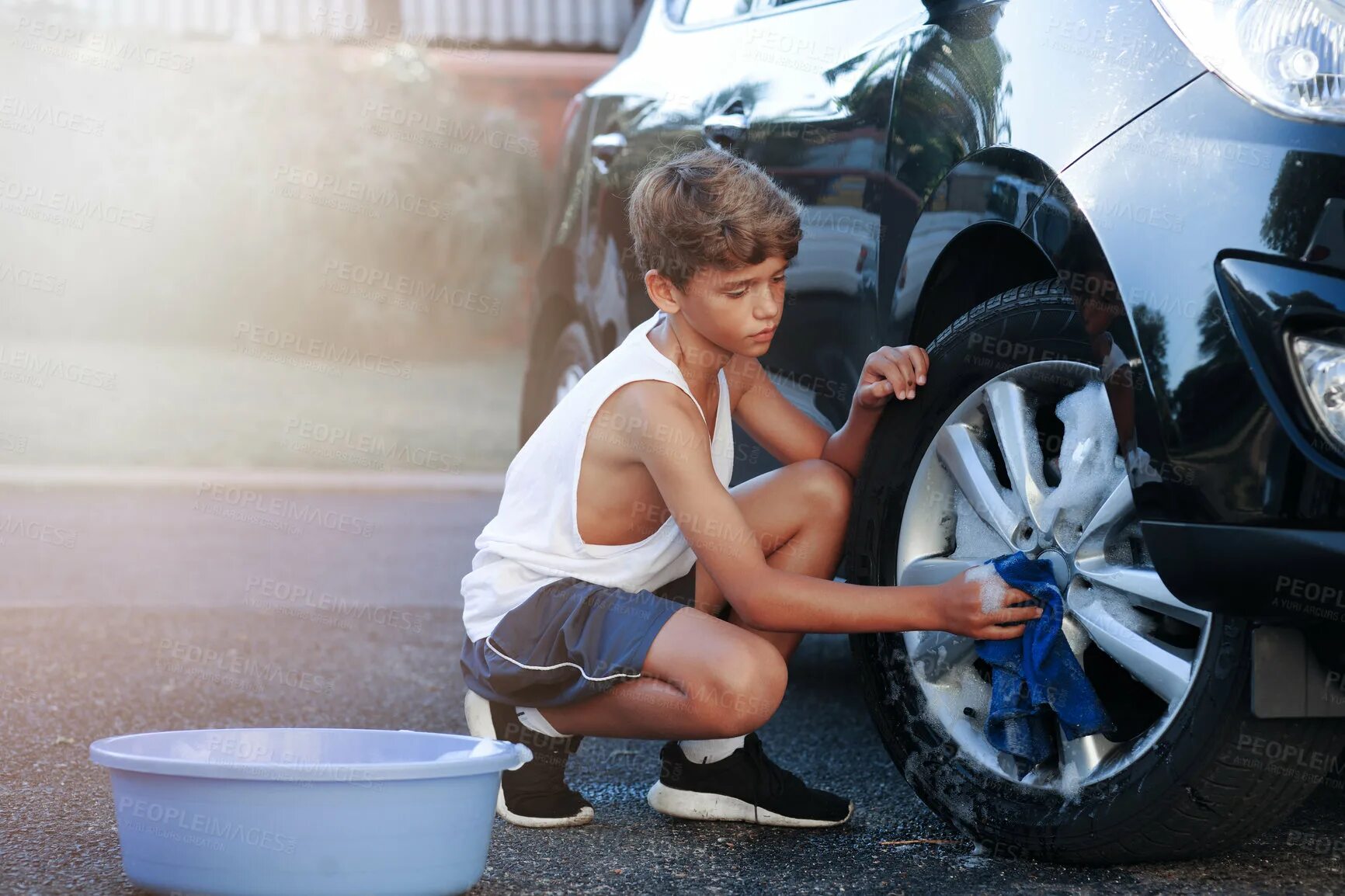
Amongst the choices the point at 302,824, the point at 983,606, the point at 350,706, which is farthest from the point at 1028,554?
the point at 350,706

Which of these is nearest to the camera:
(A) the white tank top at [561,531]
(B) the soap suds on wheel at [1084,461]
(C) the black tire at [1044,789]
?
(C) the black tire at [1044,789]

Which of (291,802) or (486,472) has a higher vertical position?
(291,802)

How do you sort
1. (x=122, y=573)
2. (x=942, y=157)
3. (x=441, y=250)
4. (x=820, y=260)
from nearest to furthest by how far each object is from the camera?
(x=942, y=157), (x=820, y=260), (x=122, y=573), (x=441, y=250)

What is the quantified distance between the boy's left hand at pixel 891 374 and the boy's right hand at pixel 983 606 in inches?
14.0

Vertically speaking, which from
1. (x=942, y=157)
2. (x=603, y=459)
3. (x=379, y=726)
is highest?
(x=942, y=157)

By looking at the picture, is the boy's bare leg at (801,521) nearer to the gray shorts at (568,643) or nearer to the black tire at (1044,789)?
the black tire at (1044,789)

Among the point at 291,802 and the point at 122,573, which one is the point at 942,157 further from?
the point at 122,573

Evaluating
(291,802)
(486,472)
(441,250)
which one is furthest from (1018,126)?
(441,250)

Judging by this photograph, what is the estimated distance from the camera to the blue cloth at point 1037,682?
1883 millimetres

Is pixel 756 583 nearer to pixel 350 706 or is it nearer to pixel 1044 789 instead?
pixel 1044 789

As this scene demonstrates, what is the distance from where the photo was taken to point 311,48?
448 inches

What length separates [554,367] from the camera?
405 centimetres

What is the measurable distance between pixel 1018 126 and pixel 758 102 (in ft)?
2.97

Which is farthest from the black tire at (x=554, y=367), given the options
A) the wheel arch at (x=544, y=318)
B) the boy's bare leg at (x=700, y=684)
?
the boy's bare leg at (x=700, y=684)
